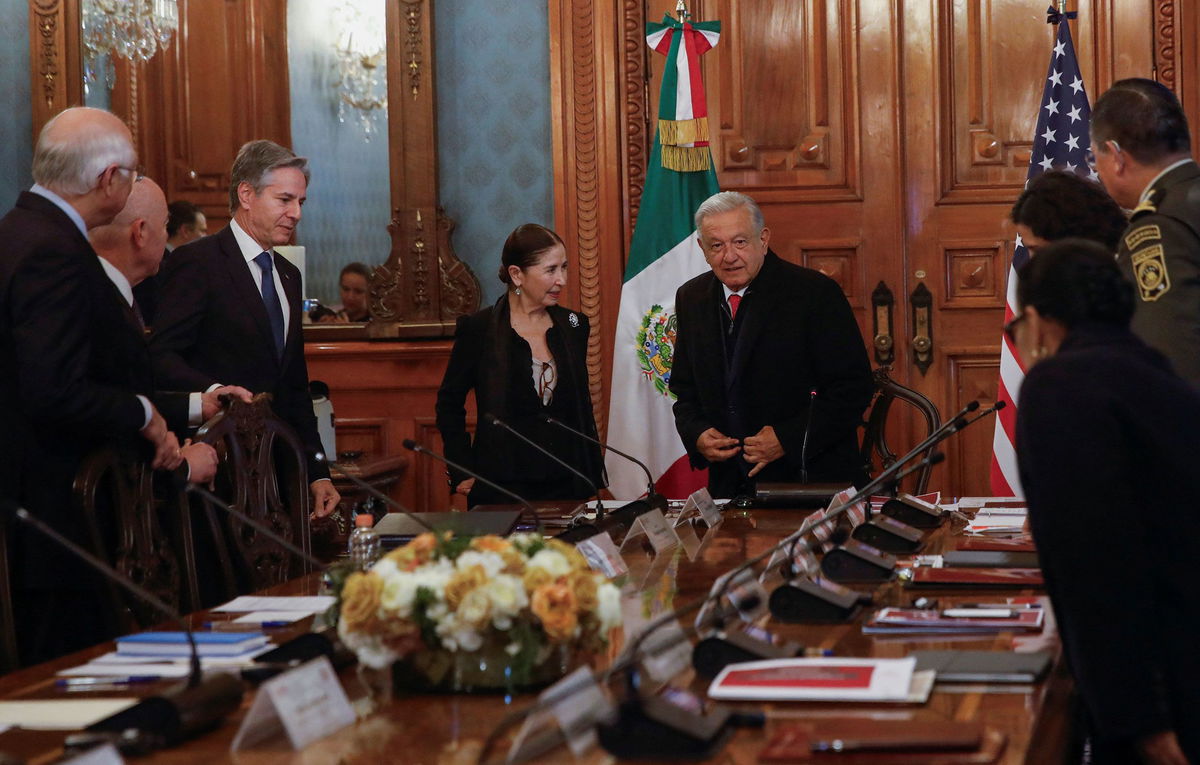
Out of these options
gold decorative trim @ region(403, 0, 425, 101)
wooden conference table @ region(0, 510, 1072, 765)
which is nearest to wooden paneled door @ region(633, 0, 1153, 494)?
gold decorative trim @ region(403, 0, 425, 101)

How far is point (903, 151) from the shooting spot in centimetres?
571

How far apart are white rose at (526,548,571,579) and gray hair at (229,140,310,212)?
2515mm

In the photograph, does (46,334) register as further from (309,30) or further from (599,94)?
(309,30)

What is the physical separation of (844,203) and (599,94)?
1.10m

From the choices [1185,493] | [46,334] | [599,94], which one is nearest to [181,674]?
[46,334]

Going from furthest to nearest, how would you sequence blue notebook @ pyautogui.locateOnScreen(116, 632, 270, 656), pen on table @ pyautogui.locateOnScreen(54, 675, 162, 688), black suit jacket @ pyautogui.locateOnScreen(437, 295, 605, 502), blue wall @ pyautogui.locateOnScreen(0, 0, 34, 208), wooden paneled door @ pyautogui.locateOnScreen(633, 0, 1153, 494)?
1. blue wall @ pyautogui.locateOnScreen(0, 0, 34, 208)
2. wooden paneled door @ pyautogui.locateOnScreen(633, 0, 1153, 494)
3. black suit jacket @ pyautogui.locateOnScreen(437, 295, 605, 502)
4. blue notebook @ pyautogui.locateOnScreen(116, 632, 270, 656)
5. pen on table @ pyautogui.locateOnScreen(54, 675, 162, 688)

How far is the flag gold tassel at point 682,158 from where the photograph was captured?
5.39 metres

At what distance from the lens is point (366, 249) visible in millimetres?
6309

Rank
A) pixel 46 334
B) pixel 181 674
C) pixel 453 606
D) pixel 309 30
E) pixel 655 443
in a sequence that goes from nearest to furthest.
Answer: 1. pixel 453 606
2. pixel 181 674
3. pixel 46 334
4. pixel 655 443
5. pixel 309 30

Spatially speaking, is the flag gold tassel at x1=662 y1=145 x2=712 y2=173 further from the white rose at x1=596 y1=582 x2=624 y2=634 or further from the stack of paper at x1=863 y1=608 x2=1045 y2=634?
the white rose at x1=596 y1=582 x2=624 y2=634

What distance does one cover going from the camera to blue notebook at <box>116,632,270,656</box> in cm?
220

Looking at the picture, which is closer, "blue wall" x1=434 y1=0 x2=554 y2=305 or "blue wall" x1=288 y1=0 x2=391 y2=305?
"blue wall" x1=434 y1=0 x2=554 y2=305

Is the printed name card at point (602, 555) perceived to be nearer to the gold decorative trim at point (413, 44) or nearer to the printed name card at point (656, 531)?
the printed name card at point (656, 531)

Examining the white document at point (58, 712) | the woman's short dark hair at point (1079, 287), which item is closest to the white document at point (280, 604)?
the white document at point (58, 712)
